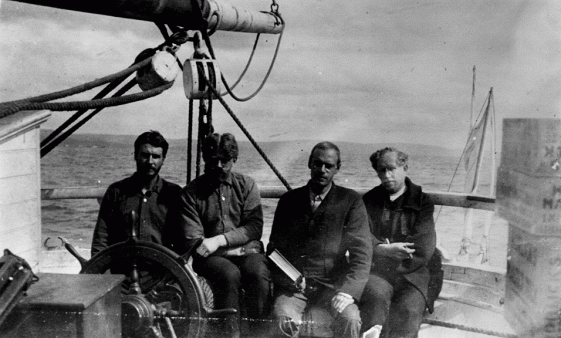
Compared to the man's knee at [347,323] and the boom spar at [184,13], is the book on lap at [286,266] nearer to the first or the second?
the man's knee at [347,323]

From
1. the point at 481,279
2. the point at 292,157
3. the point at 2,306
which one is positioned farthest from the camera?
the point at 292,157

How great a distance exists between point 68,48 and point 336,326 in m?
18.5

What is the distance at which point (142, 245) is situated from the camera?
2852 mm

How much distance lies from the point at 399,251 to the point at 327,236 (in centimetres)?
47

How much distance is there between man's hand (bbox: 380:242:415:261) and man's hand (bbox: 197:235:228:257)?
981mm

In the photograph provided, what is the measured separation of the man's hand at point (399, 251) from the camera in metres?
3.42

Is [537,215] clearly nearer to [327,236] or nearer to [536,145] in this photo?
[536,145]

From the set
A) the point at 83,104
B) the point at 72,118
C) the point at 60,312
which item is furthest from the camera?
the point at 72,118

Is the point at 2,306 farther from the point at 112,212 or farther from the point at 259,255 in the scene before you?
the point at 259,255

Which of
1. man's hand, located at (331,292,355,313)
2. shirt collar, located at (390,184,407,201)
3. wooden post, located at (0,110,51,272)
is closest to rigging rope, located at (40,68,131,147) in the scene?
wooden post, located at (0,110,51,272)

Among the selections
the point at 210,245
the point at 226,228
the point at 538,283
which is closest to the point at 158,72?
the point at 226,228

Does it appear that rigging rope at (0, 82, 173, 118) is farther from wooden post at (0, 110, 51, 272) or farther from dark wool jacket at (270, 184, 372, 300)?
dark wool jacket at (270, 184, 372, 300)

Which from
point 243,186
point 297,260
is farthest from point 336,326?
point 243,186

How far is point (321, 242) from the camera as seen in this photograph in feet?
10.8
